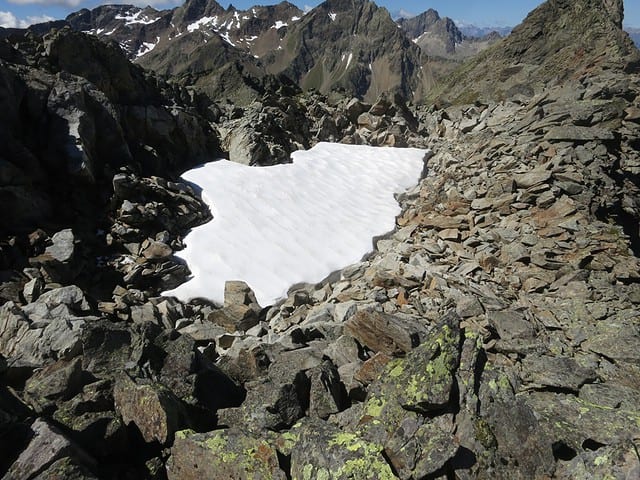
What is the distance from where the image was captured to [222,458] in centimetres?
617

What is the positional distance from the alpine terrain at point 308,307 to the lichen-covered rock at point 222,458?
0.03 meters

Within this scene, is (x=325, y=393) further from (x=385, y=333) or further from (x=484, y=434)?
(x=484, y=434)

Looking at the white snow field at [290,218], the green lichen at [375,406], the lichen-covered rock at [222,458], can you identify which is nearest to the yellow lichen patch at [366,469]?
the lichen-covered rock at [222,458]

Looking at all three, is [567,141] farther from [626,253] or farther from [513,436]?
[513,436]

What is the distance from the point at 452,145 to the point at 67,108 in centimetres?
2831

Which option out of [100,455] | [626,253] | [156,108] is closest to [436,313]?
[626,253]

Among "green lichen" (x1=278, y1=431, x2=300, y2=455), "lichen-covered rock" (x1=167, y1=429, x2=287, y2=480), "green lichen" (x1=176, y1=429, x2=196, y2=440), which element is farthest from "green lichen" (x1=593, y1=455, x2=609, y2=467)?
"green lichen" (x1=176, y1=429, x2=196, y2=440)

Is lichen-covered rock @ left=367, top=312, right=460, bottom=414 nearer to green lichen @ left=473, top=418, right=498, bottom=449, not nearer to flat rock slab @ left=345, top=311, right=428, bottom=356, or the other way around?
green lichen @ left=473, top=418, right=498, bottom=449

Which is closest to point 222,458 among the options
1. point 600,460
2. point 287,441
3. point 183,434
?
point 183,434

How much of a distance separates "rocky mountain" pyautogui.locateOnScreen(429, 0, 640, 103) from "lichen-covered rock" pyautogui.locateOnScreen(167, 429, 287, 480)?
47493 millimetres

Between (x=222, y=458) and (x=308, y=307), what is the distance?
9.28m

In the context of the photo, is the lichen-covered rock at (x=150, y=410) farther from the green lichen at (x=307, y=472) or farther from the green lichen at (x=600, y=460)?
the green lichen at (x=600, y=460)

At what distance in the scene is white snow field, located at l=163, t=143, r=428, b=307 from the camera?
17.9 meters

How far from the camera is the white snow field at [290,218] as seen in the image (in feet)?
58.6
